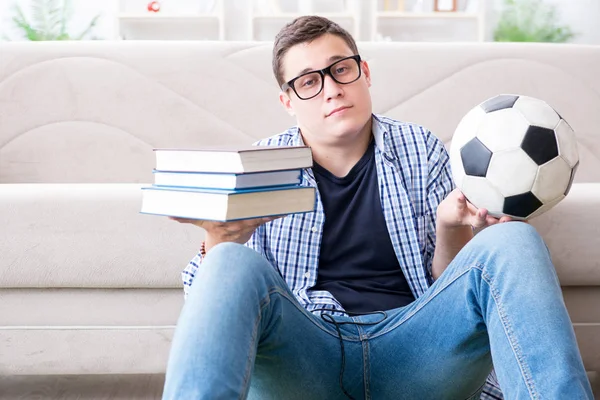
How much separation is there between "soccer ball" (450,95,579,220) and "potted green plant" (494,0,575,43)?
3.86m

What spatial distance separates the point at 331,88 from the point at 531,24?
3.87m

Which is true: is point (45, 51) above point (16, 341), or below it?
above

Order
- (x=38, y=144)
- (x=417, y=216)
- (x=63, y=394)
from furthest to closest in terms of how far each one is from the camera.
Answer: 1. (x=38, y=144)
2. (x=63, y=394)
3. (x=417, y=216)

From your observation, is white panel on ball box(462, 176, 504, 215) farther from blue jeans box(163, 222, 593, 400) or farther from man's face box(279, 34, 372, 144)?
man's face box(279, 34, 372, 144)

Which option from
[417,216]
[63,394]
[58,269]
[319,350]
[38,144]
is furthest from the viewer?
[38,144]

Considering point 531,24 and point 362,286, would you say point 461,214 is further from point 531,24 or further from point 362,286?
point 531,24

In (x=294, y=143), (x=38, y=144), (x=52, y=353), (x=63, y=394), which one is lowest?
(x=63, y=394)

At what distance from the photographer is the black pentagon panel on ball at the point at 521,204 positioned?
1135 mm

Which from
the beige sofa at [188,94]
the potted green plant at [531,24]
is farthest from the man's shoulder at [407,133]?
the potted green plant at [531,24]

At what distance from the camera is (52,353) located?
5.51 feet

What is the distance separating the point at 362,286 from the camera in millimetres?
1307

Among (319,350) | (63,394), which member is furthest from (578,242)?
(63,394)

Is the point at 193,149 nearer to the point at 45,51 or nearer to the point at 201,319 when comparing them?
the point at 201,319

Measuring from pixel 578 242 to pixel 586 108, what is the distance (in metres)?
0.79
